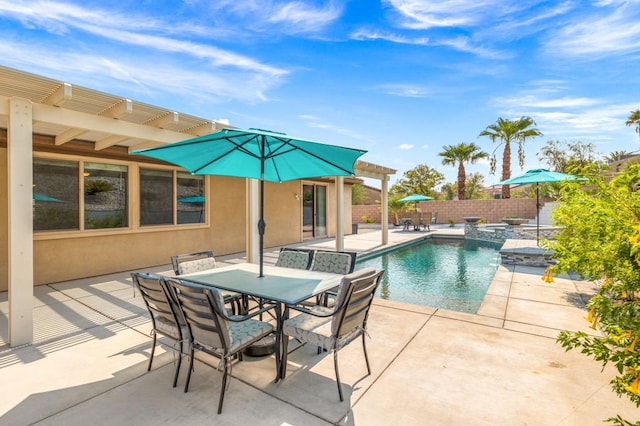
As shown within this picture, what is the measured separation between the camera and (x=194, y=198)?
29.4 feet

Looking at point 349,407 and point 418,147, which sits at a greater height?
point 418,147

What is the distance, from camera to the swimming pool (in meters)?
5.83

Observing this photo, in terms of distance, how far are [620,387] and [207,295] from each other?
2412 mm

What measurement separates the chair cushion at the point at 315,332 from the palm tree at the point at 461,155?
23.5 metres

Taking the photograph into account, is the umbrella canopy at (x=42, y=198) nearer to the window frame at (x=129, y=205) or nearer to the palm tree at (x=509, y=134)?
the window frame at (x=129, y=205)

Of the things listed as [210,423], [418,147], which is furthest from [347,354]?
[418,147]

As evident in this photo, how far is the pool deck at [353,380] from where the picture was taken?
7.59 feet

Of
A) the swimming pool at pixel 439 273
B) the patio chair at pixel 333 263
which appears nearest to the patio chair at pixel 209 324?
the patio chair at pixel 333 263

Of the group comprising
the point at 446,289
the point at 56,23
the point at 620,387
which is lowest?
the point at 446,289

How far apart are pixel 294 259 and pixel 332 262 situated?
0.62 meters

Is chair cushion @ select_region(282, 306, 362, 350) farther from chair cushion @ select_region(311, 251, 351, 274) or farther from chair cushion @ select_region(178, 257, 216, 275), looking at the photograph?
chair cushion @ select_region(178, 257, 216, 275)

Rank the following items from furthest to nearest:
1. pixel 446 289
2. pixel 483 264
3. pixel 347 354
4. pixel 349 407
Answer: pixel 483 264, pixel 446 289, pixel 347 354, pixel 349 407

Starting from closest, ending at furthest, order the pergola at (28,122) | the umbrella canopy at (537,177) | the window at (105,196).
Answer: the pergola at (28,122)
the window at (105,196)
the umbrella canopy at (537,177)

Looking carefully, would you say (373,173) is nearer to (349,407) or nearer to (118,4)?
(118,4)
